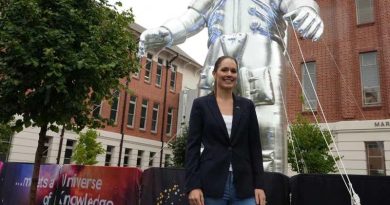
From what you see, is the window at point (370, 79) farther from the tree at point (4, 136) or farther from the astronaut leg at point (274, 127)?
the tree at point (4, 136)

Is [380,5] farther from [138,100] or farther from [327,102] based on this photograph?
[138,100]

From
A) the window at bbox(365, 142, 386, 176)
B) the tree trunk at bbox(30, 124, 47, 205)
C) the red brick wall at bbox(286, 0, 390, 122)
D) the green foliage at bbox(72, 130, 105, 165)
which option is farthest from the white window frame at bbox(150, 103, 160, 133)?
the tree trunk at bbox(30, 124, 47, 205)

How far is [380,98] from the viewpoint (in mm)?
18062

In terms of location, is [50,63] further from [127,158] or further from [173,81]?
[173,81]

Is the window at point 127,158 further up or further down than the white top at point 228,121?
further up

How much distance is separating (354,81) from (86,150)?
43.4ft

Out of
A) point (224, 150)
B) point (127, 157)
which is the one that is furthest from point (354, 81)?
point (224, 150)

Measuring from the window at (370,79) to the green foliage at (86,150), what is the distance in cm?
1305

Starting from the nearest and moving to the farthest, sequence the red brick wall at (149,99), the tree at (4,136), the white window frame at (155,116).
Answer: the tree at (4,136)
the red brick wall at (149,99)
the white window frame at (155,116)

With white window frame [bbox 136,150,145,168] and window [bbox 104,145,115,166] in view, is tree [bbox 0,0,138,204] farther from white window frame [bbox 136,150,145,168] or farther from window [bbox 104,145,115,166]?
white window frame [bbox 136,150,145,168]

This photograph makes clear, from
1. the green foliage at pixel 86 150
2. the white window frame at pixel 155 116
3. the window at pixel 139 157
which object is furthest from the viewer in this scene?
the white window frame at pixel 155 116

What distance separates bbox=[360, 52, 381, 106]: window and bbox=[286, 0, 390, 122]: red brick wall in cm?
22

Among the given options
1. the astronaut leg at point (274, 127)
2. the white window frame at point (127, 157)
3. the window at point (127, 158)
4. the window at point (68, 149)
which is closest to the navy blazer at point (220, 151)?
the astronaut leg at point (274, 127)

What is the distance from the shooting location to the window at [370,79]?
719 inches
